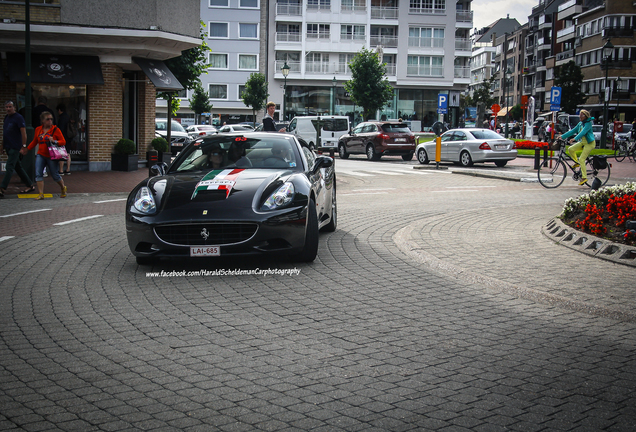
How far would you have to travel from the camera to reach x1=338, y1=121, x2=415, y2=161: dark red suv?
3036 centimetres

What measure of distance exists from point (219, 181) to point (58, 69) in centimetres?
1535

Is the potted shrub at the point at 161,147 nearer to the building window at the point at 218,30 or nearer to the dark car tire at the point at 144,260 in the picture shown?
the dark car tire at the point at 144,260

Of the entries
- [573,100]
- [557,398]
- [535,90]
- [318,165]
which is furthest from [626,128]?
[557,398]

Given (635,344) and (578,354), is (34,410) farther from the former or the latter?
(635,344)

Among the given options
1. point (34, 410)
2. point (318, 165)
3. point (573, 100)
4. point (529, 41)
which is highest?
point (529, 41)

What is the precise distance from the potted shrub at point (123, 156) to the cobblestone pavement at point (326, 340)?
42.2 feet

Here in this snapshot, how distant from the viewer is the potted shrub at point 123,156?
21.3 meters

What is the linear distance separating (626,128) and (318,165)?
55.3m

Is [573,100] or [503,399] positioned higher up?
[573,100]

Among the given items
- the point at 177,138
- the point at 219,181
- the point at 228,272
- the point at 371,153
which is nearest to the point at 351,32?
the point at 371,153

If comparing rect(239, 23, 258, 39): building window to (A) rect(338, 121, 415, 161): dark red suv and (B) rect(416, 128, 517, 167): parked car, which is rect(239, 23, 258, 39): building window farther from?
(B) rect(416, 128, 517, 167): parked car

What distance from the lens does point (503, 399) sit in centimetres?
367

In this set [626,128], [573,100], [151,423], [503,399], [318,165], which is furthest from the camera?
[573,100]

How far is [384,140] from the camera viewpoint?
30281 millimetres
